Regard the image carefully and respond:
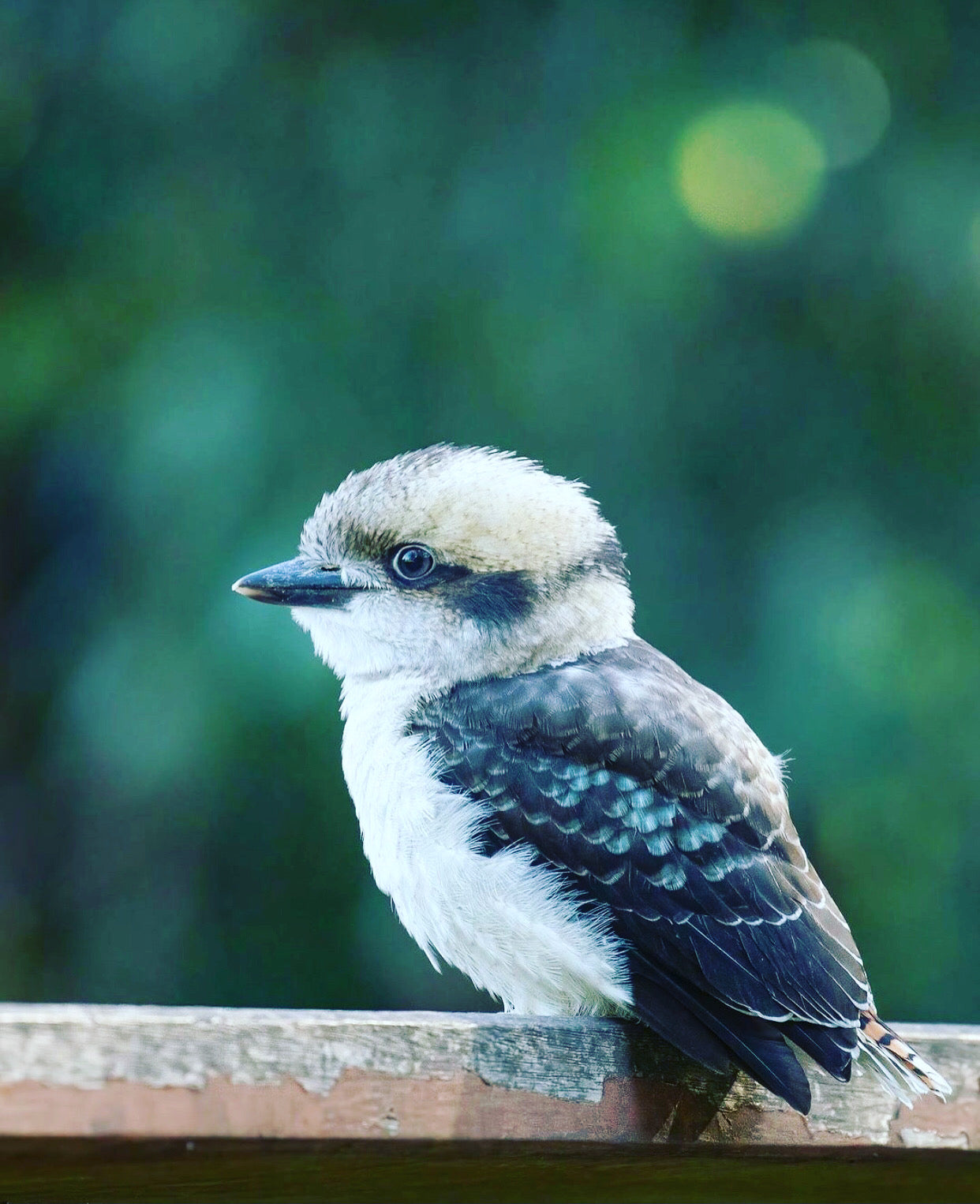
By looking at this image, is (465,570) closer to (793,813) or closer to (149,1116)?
(149,1116)

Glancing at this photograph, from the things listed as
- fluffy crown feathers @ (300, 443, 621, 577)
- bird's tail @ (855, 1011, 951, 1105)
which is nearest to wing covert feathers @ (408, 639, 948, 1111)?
bird's tail @ (855, 1011, 951, 1105)

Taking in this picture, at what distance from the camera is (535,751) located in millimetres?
2344

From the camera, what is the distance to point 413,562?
2754mm

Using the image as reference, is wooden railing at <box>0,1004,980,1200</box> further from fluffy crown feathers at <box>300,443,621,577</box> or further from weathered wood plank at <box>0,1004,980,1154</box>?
fluffy crown feathers at <box>300,443,621,577</box>

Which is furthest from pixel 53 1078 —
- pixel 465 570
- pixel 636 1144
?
pixel 465 570

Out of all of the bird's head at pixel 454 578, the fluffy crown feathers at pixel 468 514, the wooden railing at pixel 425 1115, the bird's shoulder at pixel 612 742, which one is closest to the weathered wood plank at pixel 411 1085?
the wooden railing at pixel 425 1115

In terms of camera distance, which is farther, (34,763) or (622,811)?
(34,763)

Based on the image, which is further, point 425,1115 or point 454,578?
point 454,578

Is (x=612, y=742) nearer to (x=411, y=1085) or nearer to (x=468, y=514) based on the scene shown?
(x=468, y=514)

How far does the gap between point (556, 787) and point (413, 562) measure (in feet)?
2.05

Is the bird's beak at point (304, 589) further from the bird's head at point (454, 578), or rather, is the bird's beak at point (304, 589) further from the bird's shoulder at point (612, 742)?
the bird's shoulder at point (612, 742)

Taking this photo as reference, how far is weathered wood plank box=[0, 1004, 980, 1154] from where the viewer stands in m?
1.53

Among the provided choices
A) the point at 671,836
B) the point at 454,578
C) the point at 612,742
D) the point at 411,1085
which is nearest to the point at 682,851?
the point at 671,836

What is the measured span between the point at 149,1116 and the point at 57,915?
317 cm
